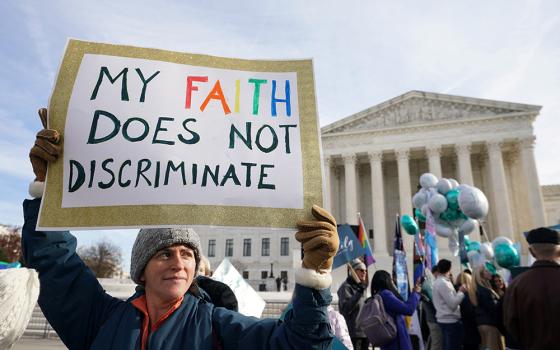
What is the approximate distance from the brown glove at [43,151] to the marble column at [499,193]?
42590mm

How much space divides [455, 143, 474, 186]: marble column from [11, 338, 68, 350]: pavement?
38.0 meters

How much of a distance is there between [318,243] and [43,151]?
1432 millimetres

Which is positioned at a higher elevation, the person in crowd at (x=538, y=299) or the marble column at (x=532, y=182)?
the marble column at (x=532, y=182)

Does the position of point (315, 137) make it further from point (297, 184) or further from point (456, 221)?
point (456, 221)

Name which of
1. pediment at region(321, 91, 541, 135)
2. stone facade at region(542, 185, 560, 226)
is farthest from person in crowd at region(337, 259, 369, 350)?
stone facade at region(542, 185, 560, 226)

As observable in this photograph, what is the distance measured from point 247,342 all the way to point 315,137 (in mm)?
1076

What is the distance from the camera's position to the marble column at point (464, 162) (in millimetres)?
40062

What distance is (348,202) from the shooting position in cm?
4362

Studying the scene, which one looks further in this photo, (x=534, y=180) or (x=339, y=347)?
(x=534, y=180)

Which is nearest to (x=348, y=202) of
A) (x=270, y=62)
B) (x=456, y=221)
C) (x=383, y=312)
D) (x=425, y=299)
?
(x=456, y=221)

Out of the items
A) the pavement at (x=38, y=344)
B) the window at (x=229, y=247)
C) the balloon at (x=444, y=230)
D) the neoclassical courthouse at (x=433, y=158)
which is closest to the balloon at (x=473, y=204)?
the balloon at (x=444, y=230)

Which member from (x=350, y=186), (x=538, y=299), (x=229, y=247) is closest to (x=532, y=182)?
(x=350, y=186)

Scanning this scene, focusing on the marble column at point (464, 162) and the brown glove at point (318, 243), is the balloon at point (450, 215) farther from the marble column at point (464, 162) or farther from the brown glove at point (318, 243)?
the marble column at point (464, 162)

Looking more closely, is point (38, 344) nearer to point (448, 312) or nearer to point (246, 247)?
point (448, 312)
